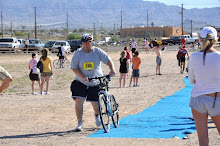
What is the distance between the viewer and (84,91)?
8375 millimetres

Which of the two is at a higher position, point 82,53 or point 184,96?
point 82,53

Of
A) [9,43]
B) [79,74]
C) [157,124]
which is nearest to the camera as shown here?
[79,74]

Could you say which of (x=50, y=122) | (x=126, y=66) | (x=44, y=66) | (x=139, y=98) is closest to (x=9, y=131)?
(x=50, y=122)

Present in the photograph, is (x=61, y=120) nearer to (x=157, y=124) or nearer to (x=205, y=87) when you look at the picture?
(x=157, y=124)

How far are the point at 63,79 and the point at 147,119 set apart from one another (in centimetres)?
1255

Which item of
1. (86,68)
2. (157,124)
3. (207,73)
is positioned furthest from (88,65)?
(207,73)

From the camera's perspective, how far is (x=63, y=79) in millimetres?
21859

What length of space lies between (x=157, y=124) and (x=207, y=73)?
4040mm

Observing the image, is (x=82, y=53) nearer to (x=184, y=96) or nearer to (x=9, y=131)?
(x=9, y=131)

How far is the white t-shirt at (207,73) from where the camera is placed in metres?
5.16

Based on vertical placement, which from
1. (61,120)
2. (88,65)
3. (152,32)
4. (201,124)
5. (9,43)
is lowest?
(61,120)

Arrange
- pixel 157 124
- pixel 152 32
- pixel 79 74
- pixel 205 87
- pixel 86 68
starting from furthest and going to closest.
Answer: pixel 152 32, pixel 157 124, pixel 86 68, pixel 79 74, pixel 205 87

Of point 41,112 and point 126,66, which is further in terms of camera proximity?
point 126,66

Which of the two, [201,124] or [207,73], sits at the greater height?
[207,73]
